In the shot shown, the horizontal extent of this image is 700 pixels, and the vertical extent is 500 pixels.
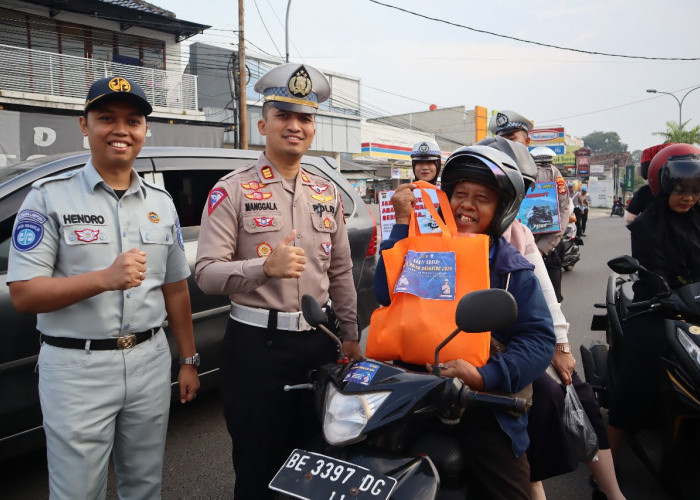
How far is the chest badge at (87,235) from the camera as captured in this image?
1.76 m

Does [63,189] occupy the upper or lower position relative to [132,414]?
upper

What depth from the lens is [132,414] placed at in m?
1.87

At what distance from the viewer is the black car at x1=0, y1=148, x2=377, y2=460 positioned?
8.05ft

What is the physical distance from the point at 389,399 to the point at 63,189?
4.29ft

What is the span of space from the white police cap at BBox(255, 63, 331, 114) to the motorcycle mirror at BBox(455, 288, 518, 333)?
1.08 metres

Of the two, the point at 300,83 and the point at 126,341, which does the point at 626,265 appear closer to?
the point at 300,83

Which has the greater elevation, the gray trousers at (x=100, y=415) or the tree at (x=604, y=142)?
the tree at (x=604, y=142)

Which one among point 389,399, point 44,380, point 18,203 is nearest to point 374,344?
point 389,399

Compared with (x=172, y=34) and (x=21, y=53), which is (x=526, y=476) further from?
(x=172, y=34)

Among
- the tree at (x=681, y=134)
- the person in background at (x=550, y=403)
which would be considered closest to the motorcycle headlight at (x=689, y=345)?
the person in background at (x=550, y=403)

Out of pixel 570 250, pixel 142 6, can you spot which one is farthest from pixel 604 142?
pixel 570 250

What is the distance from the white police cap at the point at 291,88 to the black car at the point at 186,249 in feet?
4.63

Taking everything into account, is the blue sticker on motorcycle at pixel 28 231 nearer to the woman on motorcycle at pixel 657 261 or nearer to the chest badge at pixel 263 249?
the chest badge at pixel 263 249

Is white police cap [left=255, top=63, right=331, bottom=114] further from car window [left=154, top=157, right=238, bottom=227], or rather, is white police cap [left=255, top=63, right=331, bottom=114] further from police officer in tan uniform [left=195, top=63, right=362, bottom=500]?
car window [left=154, top=157, right=238, bottom=227]
